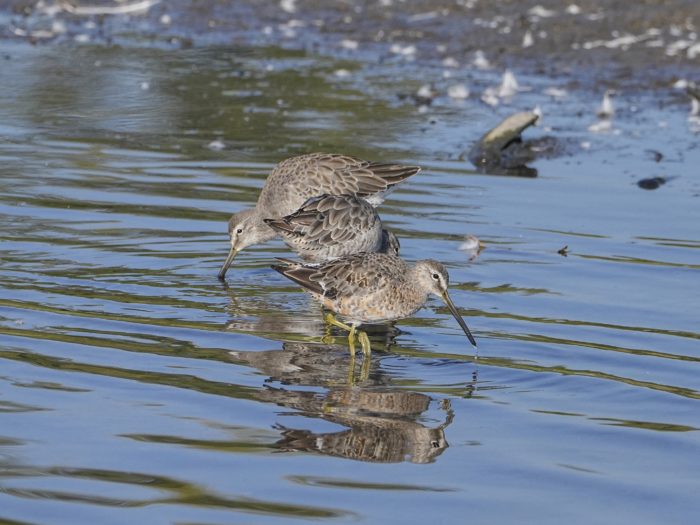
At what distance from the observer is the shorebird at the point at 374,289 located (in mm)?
8359

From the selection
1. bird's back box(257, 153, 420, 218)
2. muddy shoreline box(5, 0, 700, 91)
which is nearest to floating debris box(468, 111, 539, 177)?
bird's back box(257, 153, 420, 218)

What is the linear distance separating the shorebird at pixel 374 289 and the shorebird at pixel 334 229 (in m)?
1.16

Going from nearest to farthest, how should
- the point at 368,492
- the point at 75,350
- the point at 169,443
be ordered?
the point at 368,492
the point at 169,443
the point at 75,350

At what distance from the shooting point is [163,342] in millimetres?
8008

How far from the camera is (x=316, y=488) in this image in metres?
5.90

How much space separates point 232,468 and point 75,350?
200cm

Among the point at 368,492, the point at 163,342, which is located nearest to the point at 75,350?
the point at 163,342

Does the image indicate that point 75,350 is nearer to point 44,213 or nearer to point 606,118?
point 44,213

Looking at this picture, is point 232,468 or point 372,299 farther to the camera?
point 372,299

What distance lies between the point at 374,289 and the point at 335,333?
54 cm

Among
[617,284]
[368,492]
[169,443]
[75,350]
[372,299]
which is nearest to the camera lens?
[368,492]

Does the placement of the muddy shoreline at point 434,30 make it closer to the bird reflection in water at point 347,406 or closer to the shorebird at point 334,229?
the shorebird at point 334,229

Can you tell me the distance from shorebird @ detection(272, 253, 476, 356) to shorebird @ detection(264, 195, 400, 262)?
1.16 meters

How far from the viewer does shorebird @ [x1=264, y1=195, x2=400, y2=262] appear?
9789 mm
